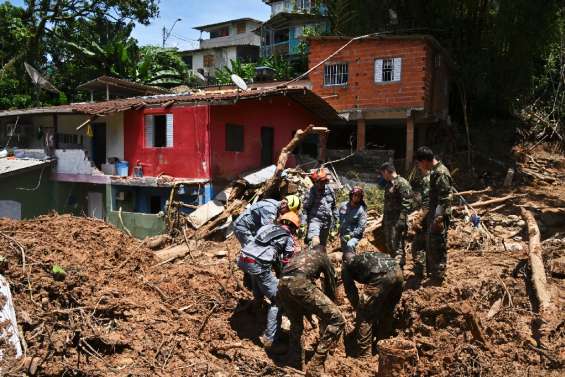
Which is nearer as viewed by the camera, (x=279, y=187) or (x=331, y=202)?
(x=331, y=202)

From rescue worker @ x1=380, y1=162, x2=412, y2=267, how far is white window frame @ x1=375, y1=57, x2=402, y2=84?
10757mm

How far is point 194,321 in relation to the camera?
22.2 ft

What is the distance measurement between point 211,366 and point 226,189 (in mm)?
9448

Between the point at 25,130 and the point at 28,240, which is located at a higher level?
the point at 25,130

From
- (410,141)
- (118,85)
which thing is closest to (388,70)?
(410,141)

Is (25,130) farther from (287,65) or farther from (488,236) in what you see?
(488,236)

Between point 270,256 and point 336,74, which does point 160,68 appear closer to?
point 336,74

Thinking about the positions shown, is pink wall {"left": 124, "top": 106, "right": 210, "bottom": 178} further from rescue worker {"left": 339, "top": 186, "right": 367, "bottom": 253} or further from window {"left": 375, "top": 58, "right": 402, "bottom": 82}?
rescue worker {"left": 339, "top": 186, "right": 367, "bottom": 253}

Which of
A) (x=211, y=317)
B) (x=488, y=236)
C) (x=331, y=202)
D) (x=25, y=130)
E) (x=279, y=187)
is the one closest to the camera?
(x=211, y=317)

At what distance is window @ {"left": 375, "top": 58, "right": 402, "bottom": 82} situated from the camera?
17.8m

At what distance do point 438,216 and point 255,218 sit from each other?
2641 millimetres

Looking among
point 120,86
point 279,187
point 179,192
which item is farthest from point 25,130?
point 279,187

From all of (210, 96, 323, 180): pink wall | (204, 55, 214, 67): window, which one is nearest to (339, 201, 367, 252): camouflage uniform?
(210, 96, 323, 180): pink wall

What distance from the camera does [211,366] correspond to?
564 cm
